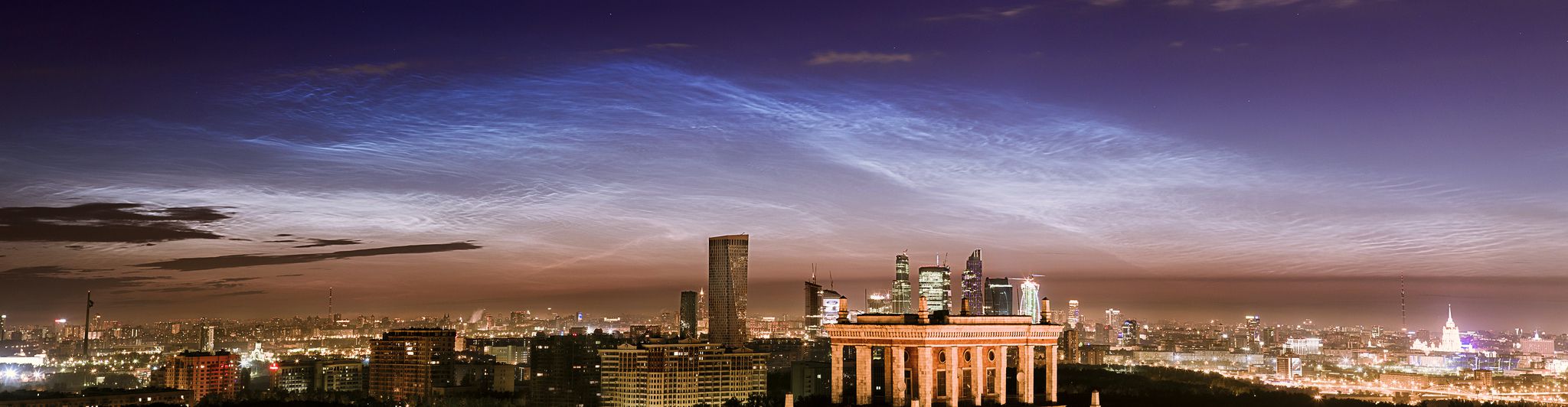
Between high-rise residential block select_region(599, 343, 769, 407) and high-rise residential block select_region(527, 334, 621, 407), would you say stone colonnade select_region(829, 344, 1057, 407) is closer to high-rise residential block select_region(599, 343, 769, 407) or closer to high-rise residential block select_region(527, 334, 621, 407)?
high-rise residential block select_region(599, 343, 769, 407)

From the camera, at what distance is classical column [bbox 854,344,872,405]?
17.0 m

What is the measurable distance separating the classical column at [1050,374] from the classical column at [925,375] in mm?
2408

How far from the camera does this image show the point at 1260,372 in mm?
124188

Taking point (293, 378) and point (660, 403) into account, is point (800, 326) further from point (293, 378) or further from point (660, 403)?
point (660, 403)

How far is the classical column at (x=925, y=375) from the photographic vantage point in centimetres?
1650

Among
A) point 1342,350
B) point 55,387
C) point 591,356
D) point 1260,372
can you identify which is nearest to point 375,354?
point 591,356

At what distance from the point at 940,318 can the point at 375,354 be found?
10816 cm

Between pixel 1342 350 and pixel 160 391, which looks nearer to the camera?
pixel 160 391

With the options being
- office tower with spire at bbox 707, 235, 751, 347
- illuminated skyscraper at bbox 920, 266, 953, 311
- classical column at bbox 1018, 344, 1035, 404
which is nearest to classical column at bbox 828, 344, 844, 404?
classical column at bbox 1018, 344, 1035, 404

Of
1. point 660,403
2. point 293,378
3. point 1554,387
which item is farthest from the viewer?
point 293,378

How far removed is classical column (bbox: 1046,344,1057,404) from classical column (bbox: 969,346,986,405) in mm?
1596

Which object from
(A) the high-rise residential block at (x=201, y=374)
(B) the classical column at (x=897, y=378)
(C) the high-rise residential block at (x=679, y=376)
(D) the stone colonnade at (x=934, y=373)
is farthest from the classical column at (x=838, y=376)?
(A) the high-rise residential block at (x=201, y=374)

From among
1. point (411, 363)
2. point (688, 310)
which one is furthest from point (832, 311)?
point (688, 310)

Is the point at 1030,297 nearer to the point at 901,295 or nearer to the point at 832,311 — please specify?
the point at 832,311
